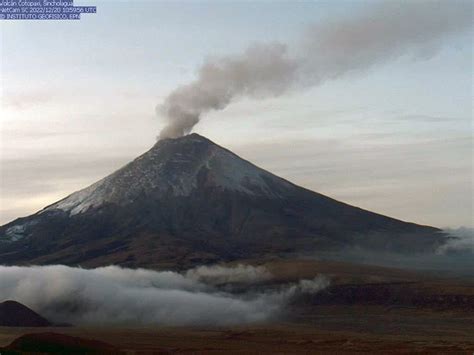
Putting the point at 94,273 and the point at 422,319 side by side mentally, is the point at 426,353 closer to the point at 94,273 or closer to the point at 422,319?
the point at 422,319

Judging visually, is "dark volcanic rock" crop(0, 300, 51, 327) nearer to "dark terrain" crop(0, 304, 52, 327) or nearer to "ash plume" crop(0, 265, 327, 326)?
"dark terrain" crop(0, 304, 52, 327)

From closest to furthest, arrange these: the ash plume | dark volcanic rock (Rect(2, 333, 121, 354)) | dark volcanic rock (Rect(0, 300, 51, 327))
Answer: dark volcanic rock (Rect(2, 333, 121, 354)), dark volcanic rock (Rect(0, 300, 51, 327)), the ash plume

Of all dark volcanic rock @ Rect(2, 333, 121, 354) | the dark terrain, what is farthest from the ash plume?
dark volcanic rock @ Rect(2, 333, 121, 354)

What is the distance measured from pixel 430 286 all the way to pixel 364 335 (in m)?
45.0

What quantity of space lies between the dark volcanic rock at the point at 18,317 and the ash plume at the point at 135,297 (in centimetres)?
972

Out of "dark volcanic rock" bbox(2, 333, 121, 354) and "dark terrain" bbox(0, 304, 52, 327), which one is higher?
"dark terrain" bbox(0, 304, 52, 327)

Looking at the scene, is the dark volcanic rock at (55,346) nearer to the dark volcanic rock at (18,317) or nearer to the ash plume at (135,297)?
the dark volcanic rock at (18,317)

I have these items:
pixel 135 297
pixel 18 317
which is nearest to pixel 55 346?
pixel 18 317

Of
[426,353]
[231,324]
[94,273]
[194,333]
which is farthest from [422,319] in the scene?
[94,273]

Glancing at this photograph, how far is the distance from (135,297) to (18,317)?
31658 millimetres

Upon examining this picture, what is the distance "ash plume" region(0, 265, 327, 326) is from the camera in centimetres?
15962

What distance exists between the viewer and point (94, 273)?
186 meters

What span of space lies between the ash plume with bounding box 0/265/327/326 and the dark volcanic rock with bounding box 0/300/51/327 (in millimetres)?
9722

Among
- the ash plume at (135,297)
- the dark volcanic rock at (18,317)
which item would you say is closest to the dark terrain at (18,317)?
the dark volcanic rock at (18,317)
